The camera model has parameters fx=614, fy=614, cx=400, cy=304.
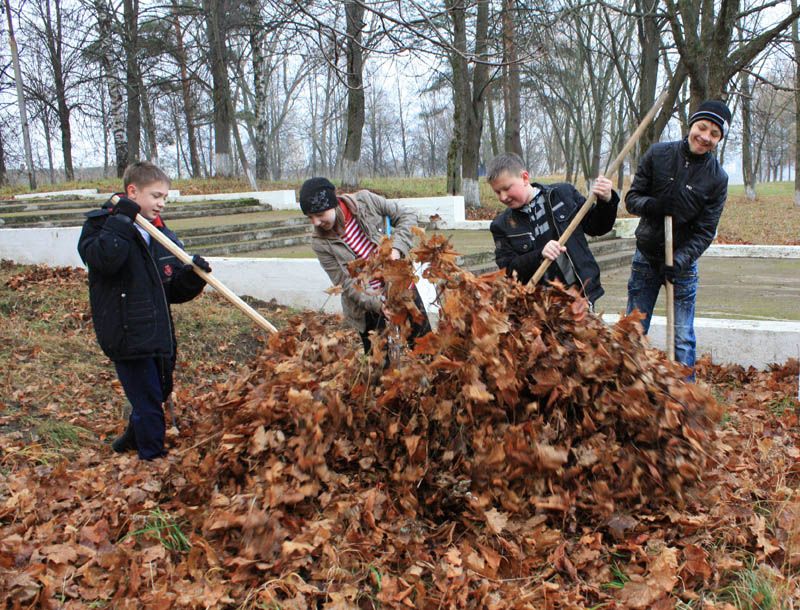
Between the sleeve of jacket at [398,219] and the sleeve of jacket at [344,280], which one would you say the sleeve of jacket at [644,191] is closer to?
the sleeve of jacket at [398,219]

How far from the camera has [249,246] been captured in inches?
398

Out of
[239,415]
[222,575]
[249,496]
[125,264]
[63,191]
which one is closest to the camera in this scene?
[222,575]

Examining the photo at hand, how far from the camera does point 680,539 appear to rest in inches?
97.4

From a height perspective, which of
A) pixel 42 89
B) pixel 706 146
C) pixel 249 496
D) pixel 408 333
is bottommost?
pixel 249 496

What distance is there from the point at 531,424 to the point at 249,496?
1.22m

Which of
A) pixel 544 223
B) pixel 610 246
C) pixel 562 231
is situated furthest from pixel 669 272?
pixel 610 246

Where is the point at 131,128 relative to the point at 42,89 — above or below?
below

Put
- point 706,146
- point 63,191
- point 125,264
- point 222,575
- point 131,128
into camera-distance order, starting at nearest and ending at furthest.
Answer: point 222,575, point 125,264, point 706,146, point 63,191, point 131,128

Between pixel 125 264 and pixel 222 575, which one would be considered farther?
pixel 125 264

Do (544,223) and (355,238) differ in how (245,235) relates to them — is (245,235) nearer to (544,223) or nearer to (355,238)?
(355,238)

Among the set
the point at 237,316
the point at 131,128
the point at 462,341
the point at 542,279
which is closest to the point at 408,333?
the point at 462,341

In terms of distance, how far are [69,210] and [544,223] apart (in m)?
12.0

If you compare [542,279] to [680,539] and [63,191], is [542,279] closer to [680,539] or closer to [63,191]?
[680,539]

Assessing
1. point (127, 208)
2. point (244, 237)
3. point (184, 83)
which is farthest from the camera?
point (184, 83)
